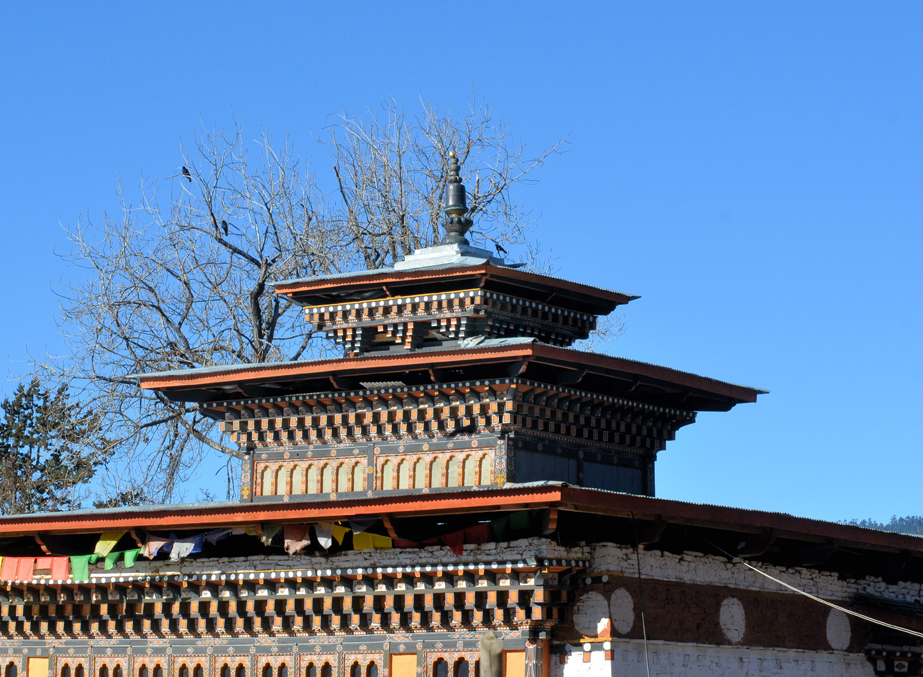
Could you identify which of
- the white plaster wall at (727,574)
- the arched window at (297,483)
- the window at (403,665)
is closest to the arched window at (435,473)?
the arched window at (297,483)

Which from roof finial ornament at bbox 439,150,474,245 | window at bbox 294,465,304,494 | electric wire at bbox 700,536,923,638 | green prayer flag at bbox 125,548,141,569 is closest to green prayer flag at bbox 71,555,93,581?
green prayer flag at bbox 125,548,141,569

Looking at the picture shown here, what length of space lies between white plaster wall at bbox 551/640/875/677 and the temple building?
0.03 metres

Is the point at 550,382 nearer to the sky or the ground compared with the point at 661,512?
nearer to the sky

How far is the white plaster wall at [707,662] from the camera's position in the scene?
48.1ft

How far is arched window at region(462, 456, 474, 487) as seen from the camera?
16.9 meters

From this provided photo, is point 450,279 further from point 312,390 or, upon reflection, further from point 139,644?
point 139,644

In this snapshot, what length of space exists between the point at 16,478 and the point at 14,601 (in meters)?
21.0

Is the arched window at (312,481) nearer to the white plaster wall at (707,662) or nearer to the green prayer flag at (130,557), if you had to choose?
the green prayer flag at (130,557)

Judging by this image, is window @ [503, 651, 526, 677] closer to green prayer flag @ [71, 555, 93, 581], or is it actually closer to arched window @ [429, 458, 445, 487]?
arched window @ [429, 458, 445, 487]

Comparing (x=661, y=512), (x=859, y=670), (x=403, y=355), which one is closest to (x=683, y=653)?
(x=661, y=512)

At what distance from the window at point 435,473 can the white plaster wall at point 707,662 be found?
10.1 ft

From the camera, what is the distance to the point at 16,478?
3769 centimetres

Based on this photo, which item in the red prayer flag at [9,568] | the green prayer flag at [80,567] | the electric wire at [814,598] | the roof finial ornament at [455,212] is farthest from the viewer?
the roof finial ornament at [455,212]

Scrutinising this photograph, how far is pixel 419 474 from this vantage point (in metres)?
17.2
